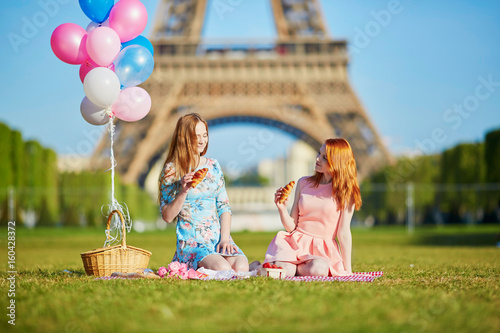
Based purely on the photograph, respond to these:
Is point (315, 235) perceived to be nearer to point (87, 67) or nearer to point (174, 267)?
point (174, 267)

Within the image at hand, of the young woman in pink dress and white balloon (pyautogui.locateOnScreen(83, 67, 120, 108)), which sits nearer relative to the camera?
the young woman in pink dress

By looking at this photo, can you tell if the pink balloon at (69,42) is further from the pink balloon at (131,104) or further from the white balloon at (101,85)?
the pink balloon at (131,104)

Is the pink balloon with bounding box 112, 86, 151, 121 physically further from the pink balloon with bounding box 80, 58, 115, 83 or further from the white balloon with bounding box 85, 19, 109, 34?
the white balloon with bounding box 85, 19, 109, 34

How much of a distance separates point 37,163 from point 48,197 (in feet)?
6.60

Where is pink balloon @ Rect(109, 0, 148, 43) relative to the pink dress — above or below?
above

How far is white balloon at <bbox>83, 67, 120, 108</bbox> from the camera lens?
14.4 feet

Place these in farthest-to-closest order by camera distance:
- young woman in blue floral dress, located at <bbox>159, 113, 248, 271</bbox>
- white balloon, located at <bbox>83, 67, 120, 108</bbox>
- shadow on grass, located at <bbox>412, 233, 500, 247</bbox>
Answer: shadow on grass, located at <bbox>412, 233, 500, 247</bbox> → white balloon, located at <bbox>83, 67, 120, 108</bbox> → young woman in blue floral dress, located at <bbox>159, 113, 248, 271</bbox>

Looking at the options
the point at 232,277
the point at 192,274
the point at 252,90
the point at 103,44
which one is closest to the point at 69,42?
the point at 103,44

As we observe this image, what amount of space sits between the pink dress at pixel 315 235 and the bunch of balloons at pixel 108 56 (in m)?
1.73

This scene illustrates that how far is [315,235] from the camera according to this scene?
400 cm

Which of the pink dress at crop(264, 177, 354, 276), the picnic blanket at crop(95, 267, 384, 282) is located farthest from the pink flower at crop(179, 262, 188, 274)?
the pink dress at crop(264, 177, 354, 276)

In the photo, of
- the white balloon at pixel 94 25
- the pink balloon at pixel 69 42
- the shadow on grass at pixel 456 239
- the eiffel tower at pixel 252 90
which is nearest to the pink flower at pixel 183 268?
the pink balloon at pixel 69 42

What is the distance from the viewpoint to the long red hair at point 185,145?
160 inches

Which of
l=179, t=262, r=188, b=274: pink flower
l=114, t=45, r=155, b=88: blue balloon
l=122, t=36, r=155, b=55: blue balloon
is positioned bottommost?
l=179, t=262, r=188, b=274: pink flower
